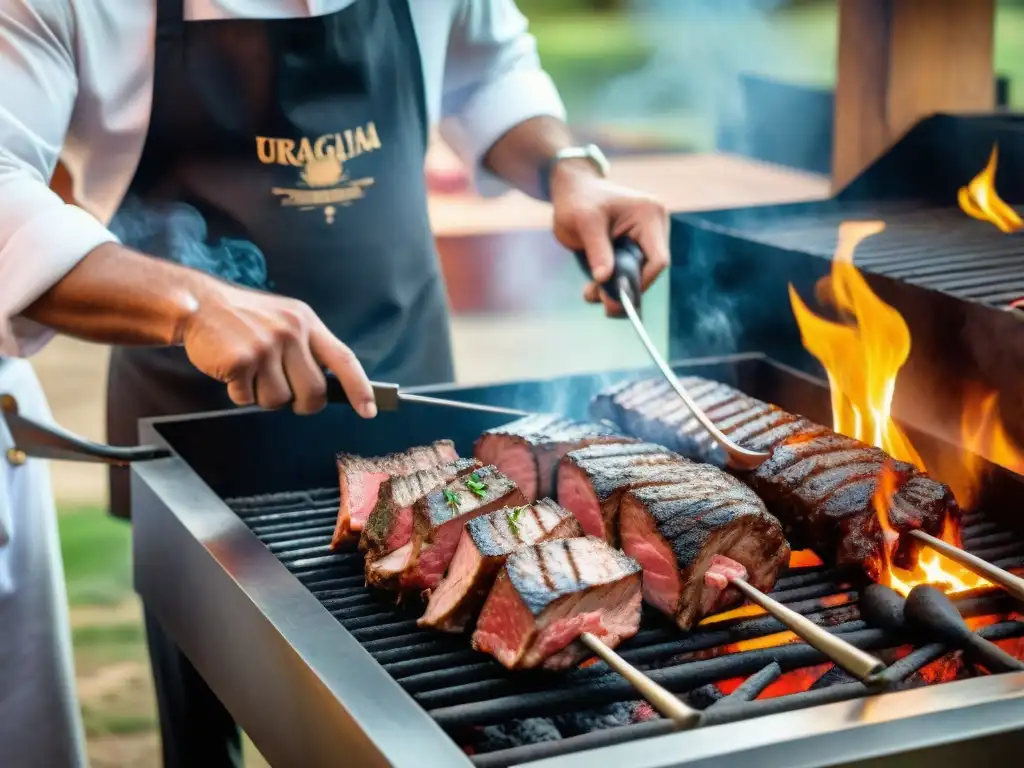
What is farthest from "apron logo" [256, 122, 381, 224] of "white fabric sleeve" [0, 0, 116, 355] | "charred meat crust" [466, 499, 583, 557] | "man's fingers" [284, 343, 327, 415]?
"charred meat crust" [466, 499, 583, 557]

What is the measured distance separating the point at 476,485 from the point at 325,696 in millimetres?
652

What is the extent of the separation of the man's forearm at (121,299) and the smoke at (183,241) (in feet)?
1.82

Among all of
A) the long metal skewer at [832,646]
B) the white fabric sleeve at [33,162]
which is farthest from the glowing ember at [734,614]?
the white fabric sleeve at [33,162]

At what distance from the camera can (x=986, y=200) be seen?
123 inches

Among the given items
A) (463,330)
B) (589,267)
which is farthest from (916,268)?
(463,330)

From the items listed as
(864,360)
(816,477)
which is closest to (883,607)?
(816,477)

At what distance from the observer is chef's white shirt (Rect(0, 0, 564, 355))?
2.12 meters

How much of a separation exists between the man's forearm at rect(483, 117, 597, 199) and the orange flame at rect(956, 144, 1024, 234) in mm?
1049

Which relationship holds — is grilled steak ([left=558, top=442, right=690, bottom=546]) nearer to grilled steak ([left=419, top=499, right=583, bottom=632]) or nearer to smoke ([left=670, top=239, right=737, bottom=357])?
grilled steak ([left=419, top=499, right=583, bottom=632])

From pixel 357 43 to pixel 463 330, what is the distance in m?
4.90

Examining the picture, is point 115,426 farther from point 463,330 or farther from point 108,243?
point 463,330

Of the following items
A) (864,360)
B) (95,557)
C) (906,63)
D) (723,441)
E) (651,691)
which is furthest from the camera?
(95,557)

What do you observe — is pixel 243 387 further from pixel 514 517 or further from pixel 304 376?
pixel 514 517

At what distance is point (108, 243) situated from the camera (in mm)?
2182
